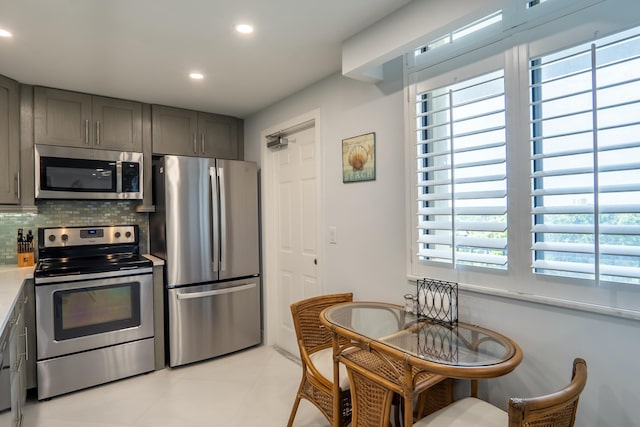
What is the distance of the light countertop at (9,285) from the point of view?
1.59 m

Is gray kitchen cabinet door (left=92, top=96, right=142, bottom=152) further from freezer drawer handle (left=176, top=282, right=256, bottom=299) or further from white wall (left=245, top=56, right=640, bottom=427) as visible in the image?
freezer drawer handle (left=176, top=282, right=256, bottom=299)

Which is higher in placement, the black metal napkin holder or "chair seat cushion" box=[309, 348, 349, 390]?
the black metal napkin holder

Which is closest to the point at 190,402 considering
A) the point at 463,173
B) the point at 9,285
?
the point at 9,285

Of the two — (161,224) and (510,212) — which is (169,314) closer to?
(161,224)

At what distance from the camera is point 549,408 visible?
38.9 inches

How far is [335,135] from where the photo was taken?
2.61 meters

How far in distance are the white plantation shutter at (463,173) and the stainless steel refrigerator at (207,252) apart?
1860mm

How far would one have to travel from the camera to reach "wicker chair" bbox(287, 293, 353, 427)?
6.13 feet

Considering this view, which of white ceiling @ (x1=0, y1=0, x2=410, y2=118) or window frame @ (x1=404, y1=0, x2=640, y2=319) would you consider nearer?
window frame @ (x1=404, y1=0, x2=640, y2=319)

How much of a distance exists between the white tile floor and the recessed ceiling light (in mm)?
2377

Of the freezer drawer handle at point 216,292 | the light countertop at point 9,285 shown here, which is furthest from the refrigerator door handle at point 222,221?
the light countertop at point 9,285

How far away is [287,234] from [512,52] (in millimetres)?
2294

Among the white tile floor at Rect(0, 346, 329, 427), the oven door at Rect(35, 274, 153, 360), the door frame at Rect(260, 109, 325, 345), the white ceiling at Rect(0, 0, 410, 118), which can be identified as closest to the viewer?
the white ceiling at Rect(0, 0, 410, 118)

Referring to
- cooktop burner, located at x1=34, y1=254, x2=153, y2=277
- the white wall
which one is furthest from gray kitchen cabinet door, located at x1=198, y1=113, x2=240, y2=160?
cooktop burner, located at x1=34, y1=254, x2=153, y2=277
